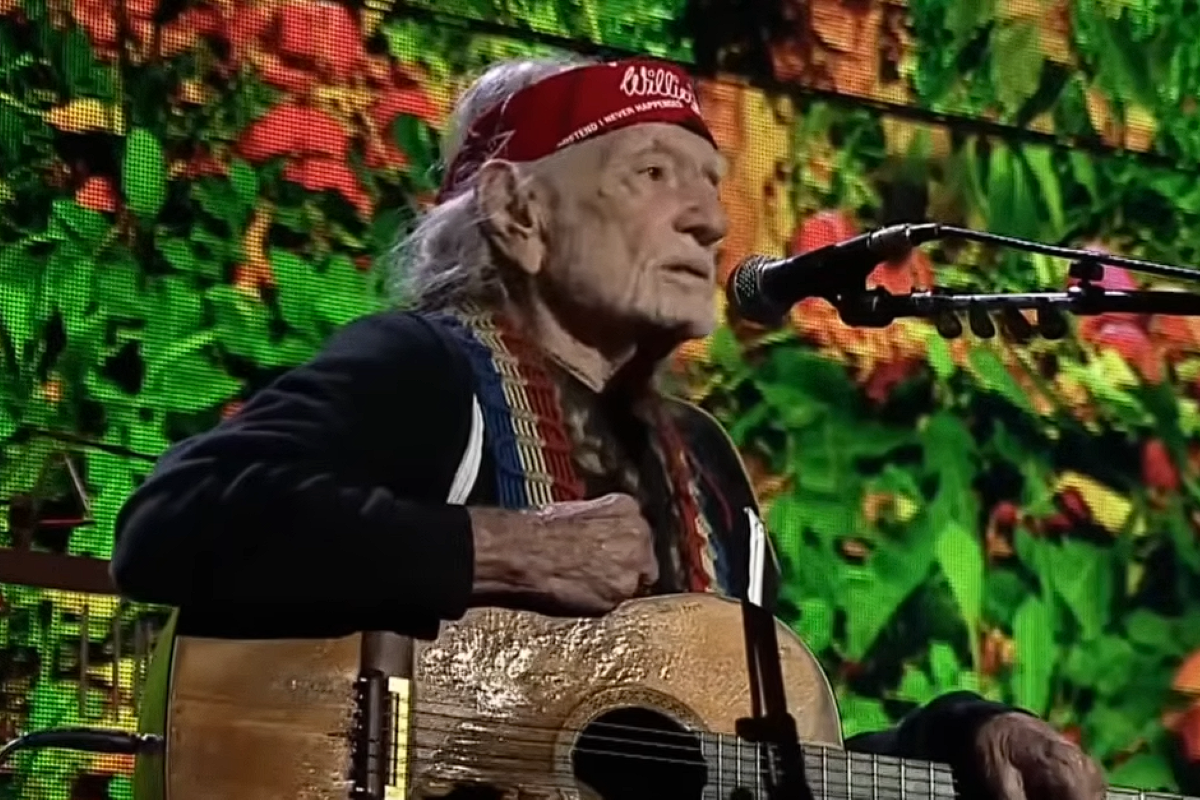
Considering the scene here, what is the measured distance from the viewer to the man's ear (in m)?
2.32

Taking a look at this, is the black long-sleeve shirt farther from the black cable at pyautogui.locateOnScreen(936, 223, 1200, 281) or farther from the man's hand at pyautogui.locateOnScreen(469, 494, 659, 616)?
the black cable at pyautogui.locateOnScreen(936, 223, 1200, 281)

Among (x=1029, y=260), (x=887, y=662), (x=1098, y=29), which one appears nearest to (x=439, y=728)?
(x=887, y=662)

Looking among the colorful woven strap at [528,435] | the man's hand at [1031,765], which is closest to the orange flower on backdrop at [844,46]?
the colorful woven strap at [528,435]

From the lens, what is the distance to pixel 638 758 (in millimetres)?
2094

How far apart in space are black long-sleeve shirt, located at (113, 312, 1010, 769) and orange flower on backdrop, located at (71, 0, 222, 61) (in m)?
0.33

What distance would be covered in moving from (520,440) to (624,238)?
239 mm

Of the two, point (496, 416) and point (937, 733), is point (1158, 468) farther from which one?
point (496, 416)

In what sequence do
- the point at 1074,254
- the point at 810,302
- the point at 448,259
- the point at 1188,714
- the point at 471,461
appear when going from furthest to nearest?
1. the point at 1188,714
2. the point at 810,302
3. the point at 448,259
4. the point at 471,461
5. the point at 1074,254

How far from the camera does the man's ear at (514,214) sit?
2.32 m

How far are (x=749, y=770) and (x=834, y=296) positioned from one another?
44cm

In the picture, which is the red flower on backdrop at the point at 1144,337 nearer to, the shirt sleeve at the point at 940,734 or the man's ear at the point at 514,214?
the shirt sleeve at the point at 940,734

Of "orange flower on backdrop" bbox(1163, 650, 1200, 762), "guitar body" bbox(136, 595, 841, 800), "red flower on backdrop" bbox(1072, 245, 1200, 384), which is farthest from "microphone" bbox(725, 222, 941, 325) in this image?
"orange flower on backdrop" bbox(1163, 650, 1200, 762)

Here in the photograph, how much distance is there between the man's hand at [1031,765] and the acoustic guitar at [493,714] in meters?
0.12

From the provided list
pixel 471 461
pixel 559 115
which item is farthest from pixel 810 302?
pixel 471 461
